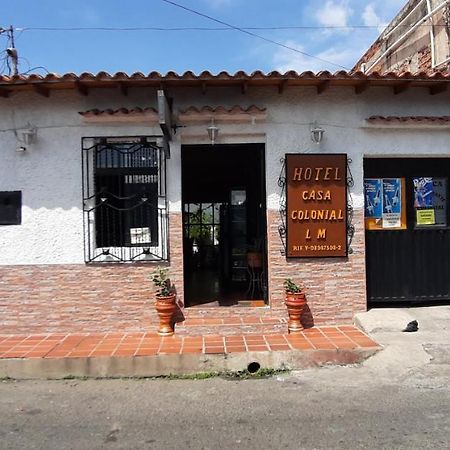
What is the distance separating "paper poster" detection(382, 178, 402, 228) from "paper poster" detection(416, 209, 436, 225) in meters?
0.30

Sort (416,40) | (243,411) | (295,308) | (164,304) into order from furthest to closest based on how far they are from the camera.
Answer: (416,40)
(295,308)
(164,304)
(243,411)

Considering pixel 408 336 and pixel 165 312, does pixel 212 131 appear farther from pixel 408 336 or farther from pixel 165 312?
pixel 408 336

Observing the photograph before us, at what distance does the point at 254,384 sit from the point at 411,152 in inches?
170

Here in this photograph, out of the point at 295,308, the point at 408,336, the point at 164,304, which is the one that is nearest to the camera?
the point at 408,336

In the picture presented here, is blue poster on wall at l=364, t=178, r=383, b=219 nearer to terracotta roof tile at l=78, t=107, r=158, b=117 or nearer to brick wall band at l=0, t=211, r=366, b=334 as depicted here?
brick wall band at l=0, t=211, r=366, b=334

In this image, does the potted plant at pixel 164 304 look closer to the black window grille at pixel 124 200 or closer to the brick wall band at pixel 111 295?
the brick wall band at pixel 111 295

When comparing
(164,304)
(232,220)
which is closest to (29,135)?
(164,304)

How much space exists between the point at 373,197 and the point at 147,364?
4.27 meters

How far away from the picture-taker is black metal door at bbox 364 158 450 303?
7301mm

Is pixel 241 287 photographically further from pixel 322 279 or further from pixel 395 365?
pixel 395 365

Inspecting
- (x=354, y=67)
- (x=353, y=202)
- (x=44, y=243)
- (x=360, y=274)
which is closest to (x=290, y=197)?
(x=353, y=202)

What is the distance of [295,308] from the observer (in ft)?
21.8

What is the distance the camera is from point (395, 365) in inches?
220

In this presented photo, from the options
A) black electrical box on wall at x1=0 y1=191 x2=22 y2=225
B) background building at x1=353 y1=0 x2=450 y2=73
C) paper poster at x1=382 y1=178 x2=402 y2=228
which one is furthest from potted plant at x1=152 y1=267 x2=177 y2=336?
background building at x1=353 y1=0 x2=450 y2=73
